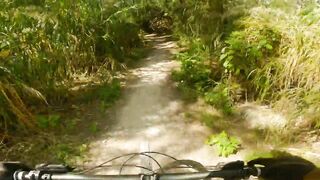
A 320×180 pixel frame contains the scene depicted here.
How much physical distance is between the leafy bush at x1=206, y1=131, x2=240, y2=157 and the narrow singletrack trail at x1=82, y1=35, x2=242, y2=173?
7cm

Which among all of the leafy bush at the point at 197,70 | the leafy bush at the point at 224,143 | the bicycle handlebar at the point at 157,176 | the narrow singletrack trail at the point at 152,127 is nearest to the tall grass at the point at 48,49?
the narrow singletrack trail at the point at 152,127

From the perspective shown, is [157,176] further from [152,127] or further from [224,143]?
[152,127]

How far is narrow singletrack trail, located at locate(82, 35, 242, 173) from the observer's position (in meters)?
4.65

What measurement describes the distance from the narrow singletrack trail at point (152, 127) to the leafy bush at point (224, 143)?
70mm

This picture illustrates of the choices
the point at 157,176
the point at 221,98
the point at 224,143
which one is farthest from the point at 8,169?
the point at 221,98

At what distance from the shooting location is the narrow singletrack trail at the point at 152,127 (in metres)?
4.65

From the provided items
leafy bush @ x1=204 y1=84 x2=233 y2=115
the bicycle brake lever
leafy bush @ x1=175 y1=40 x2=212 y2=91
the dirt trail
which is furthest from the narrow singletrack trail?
the bicycle brake lever

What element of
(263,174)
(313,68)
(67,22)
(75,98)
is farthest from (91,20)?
(263,174)

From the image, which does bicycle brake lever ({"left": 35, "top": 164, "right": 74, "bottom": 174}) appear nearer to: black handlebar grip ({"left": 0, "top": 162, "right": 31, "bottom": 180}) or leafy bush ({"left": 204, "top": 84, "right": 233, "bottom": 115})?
black handlebar grip ({"left": 0, "top": 162, "right": 31, "bottom": 180})

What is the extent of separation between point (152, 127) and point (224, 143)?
1.10 m

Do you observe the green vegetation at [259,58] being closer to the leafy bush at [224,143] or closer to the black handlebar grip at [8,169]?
the leafy bush at [224,143]

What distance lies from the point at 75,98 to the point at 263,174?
462cm

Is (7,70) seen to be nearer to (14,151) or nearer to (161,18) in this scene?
(14,151)

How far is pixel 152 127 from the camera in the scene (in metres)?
5.24
